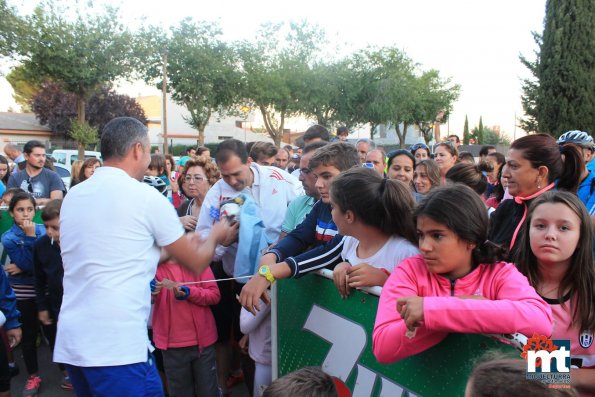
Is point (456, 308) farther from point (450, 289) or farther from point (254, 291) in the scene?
point (254, 291)

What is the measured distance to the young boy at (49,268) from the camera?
4.46m

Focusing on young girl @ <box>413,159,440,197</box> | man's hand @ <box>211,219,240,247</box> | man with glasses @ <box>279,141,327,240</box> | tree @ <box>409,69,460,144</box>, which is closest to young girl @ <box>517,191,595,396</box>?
man with glasses @ <box>279,141,327,240</box>

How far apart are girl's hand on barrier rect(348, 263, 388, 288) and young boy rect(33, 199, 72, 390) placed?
3214 mm

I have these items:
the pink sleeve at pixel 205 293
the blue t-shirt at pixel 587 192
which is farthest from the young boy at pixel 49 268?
the blue t-shirt at pixel 587 192

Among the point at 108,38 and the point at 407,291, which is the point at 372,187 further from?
the point at 108,38

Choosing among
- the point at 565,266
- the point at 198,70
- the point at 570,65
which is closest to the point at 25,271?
the point at 565,266

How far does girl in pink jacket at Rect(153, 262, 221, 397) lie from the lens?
355 cm

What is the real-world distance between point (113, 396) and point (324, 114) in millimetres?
36058

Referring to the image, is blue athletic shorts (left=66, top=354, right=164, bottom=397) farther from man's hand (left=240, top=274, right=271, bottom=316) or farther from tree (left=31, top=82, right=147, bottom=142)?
tree (left=31, top=82, right=147, bottom=142)

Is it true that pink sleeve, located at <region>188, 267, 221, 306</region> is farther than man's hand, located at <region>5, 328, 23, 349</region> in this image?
No

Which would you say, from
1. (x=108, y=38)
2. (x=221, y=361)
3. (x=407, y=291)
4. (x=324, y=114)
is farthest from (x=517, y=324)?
(x=324, y=114)

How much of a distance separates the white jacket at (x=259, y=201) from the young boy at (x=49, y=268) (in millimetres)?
1447

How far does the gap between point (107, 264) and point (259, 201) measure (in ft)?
6.00

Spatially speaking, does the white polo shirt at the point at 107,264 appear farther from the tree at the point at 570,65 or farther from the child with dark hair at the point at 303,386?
the tree at the point at 570,65
